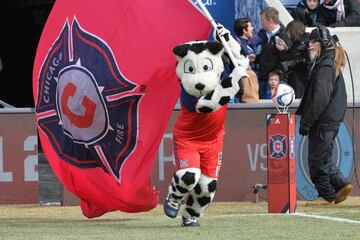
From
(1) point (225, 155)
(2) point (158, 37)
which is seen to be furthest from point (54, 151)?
(1) point (225, 155)

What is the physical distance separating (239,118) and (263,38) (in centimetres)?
216

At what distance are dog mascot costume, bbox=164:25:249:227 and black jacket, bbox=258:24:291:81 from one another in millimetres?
4997

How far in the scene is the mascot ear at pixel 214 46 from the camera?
13.1 metres

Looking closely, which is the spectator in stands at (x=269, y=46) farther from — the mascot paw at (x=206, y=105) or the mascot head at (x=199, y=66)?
the mascot paw at (x=206, y=105)

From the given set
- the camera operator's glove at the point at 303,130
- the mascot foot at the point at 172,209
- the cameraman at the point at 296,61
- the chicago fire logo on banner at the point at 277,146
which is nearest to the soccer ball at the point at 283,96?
the chicago fire logo on banner at the point at 277,146

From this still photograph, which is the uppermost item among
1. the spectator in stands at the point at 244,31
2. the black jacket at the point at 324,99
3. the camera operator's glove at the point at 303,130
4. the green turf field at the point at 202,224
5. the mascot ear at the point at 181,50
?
the mascot ear at the point at 181,50

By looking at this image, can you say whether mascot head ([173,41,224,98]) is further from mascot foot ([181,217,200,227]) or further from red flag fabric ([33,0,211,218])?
mascot foot ([181,217,200,227])

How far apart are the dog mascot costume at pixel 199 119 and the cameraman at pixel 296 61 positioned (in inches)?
184

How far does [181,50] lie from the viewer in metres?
13.0

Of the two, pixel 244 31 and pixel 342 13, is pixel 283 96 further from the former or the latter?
pixel 342 13

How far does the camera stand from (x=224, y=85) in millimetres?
13000

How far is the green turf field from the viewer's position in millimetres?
12282

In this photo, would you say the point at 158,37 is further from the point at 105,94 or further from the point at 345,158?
the point at 345,158

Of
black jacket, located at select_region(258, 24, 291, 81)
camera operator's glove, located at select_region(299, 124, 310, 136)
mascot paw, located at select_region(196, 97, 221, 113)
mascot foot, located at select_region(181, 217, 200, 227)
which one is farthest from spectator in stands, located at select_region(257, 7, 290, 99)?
mascot paw, located at select_region(196, 97, 221, 113)
